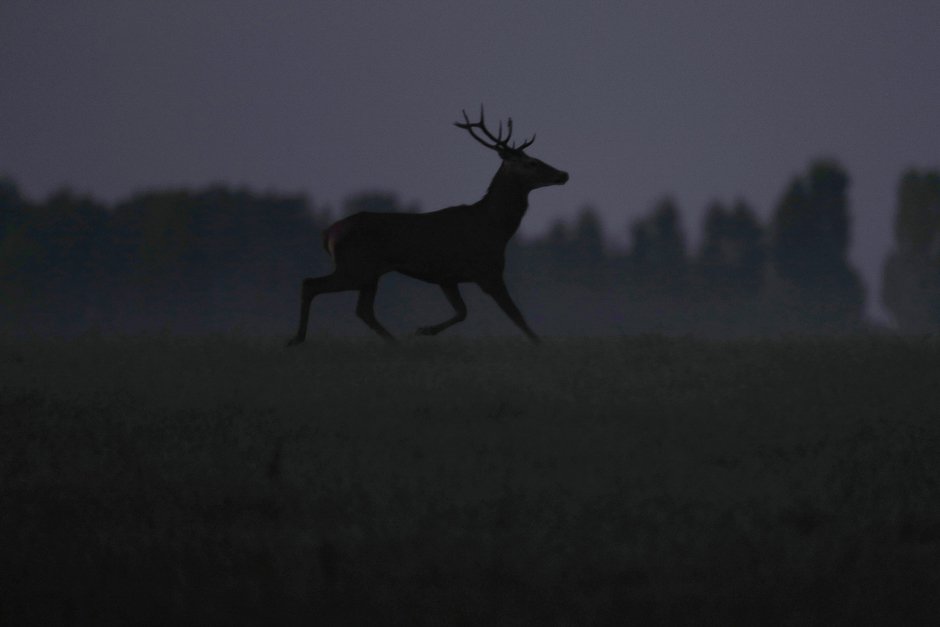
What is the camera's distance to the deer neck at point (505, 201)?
1516 cm

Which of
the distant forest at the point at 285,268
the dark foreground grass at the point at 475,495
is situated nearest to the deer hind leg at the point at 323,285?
the dark foreground grass at the point at 475,495

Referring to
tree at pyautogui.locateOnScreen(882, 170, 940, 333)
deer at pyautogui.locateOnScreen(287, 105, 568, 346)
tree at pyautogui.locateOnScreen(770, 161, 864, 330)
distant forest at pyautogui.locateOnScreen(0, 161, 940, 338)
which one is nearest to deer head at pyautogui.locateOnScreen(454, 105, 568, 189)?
deer at pyautogui.locateOnScreen(287, 105, 568, 346)

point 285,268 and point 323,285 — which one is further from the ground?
point 285,268

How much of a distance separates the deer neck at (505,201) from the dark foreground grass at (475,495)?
311cm

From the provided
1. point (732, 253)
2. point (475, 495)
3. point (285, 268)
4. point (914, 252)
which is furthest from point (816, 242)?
point (475, 495)

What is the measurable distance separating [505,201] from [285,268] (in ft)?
146

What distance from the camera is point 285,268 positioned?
5869 centimetres

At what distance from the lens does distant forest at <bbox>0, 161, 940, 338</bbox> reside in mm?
56312

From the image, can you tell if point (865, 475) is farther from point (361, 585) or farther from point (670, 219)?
point (670, 219)

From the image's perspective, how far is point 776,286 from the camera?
Result: 217 feet

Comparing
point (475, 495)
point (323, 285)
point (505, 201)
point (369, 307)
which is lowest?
point (475, 495)

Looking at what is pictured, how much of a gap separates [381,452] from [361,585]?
10.2ft

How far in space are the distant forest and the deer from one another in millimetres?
35851

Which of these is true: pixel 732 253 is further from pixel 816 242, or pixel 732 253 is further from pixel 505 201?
pixel 505 201
